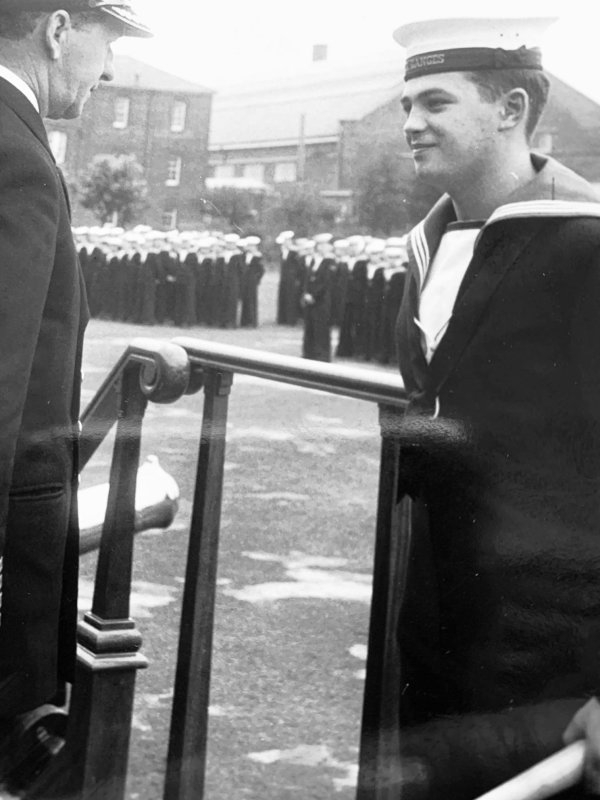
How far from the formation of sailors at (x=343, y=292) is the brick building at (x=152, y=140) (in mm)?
184

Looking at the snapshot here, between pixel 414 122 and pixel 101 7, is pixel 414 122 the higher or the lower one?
the lower one

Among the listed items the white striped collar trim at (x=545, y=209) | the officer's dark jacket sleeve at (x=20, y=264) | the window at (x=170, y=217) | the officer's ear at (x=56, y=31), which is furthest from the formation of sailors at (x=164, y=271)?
the white striped collar trim at (x=545, y=209)

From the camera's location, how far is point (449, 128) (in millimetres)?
2059

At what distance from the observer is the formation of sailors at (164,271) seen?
2266 millimetres

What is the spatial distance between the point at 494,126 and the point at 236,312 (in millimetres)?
681

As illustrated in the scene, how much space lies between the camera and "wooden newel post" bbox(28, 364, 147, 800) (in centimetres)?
249

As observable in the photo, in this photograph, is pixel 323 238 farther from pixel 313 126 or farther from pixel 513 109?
pixel 513 109

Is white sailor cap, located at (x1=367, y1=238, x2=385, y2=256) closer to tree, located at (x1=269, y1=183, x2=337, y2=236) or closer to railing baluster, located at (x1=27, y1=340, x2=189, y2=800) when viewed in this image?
tree, located at (x1=269, y1=183, x2=337, y2=236)

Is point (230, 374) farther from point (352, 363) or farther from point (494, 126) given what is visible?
point (494, 126)

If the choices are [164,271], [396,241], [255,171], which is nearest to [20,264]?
[164,271]

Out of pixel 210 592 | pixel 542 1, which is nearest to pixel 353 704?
pixel 210 592

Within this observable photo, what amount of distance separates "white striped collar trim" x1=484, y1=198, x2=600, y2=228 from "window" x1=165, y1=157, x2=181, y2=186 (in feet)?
1.89

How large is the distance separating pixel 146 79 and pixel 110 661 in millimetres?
985

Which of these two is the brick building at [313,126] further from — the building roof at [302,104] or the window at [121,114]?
the window at [121,114]
